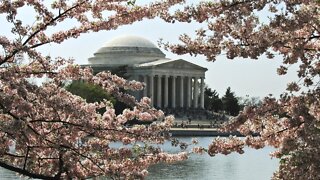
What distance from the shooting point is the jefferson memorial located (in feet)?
400

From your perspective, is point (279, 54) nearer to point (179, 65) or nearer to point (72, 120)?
point (72, 120)

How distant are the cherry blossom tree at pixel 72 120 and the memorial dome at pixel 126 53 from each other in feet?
379

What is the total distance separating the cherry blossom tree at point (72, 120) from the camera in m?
7.31

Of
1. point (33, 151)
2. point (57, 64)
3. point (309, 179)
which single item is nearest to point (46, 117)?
point (33, 151)

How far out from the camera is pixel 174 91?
127062 millimetres

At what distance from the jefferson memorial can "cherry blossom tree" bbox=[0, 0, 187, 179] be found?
111m

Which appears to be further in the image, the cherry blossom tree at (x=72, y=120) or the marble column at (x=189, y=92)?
the marble column at (x=189, y=92)

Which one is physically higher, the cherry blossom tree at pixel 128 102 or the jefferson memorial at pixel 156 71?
the jefferson memorial at pixel 156 71

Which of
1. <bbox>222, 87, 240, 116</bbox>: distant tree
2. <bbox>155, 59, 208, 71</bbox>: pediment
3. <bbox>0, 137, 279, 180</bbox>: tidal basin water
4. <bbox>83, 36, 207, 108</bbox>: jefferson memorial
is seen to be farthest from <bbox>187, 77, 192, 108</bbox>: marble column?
<bbox>0, 137, 279, 180</bbox>: tidal basin water

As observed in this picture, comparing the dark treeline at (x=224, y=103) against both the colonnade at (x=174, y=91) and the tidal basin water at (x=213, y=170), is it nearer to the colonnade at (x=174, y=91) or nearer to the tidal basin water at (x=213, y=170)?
the colonnade at (x=174, y=91)

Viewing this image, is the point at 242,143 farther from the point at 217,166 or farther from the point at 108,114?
the point at 217,166

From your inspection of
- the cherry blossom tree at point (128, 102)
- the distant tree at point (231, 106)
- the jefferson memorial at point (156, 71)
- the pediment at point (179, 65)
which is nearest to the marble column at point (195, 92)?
the jefferson memorial at point (156, 71)

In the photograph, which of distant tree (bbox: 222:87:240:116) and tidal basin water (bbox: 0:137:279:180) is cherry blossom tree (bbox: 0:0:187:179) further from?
distant tree (bbox: 222:87:240:116)

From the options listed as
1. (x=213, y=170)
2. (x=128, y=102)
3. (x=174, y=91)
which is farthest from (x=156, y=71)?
(x=128, y=102)
